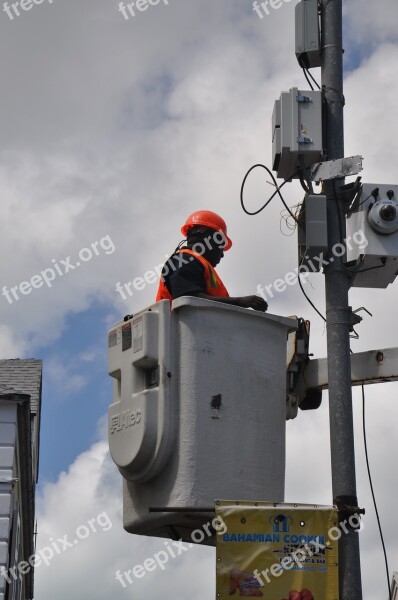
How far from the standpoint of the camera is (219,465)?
8641 mm

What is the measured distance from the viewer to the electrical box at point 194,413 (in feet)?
28.4

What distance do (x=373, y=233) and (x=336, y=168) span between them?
585mm

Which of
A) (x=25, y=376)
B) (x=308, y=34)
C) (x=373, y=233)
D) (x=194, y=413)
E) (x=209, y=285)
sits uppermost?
(x=25, y=376)

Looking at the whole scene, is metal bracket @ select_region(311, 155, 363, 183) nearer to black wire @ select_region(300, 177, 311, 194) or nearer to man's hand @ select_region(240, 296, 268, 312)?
black wire @ select_region(300, 177, 311, 194)

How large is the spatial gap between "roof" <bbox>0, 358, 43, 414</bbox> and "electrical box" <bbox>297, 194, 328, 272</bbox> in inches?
606

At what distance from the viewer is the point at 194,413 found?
8.71 meters

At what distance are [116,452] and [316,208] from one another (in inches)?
91.1

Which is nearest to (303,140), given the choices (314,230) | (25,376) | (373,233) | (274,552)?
(314,230)

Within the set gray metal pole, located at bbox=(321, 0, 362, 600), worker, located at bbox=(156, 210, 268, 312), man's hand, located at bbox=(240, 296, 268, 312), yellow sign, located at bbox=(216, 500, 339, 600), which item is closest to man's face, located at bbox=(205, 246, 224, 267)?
worker, located at bbox=(156, 210, 268, 312)

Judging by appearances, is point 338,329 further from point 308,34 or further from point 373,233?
point 308,34

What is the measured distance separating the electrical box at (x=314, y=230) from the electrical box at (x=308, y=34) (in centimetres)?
120

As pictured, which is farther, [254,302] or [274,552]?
[254,302]

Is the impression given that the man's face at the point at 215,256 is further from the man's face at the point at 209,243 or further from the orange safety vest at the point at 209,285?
the orange safety vest at the point at 209,285

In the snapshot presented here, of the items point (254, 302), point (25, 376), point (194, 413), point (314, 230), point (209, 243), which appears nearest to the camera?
point (194, 413)
